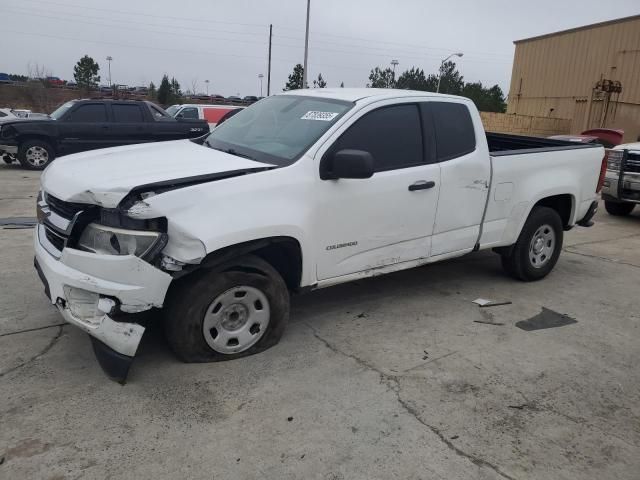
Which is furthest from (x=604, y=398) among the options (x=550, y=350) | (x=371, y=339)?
(x=371, y=339)

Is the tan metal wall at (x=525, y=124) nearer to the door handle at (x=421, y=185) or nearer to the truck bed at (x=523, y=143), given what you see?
Answer: the truck bed at (x=523, y=143)

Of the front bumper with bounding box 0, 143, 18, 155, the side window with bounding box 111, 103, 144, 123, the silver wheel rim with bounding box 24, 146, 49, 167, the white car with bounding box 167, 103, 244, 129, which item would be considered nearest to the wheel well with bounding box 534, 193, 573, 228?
the side window with bounding box 111, 103, 144, 123

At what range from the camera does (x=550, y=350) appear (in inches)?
157

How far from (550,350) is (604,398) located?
649 mm

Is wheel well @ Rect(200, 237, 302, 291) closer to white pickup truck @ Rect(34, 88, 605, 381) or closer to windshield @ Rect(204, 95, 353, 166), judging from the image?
white pickup truck @ Rect(34, 88, 605, 381)

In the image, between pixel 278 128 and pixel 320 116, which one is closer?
pixel 320 116

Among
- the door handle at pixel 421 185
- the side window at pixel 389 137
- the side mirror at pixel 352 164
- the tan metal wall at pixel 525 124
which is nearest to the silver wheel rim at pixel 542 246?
the door handle at pixel 421 185

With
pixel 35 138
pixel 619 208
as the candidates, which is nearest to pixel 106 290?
pixel 619 208

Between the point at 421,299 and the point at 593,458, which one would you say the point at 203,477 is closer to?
the point at 593,458

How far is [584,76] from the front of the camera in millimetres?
26688

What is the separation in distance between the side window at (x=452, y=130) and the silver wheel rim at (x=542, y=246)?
1.39 m

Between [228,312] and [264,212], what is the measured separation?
2.31ft

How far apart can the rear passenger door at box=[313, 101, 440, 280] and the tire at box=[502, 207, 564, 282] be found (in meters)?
1.39

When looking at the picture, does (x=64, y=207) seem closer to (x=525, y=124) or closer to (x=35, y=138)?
(x=35, y=138)
